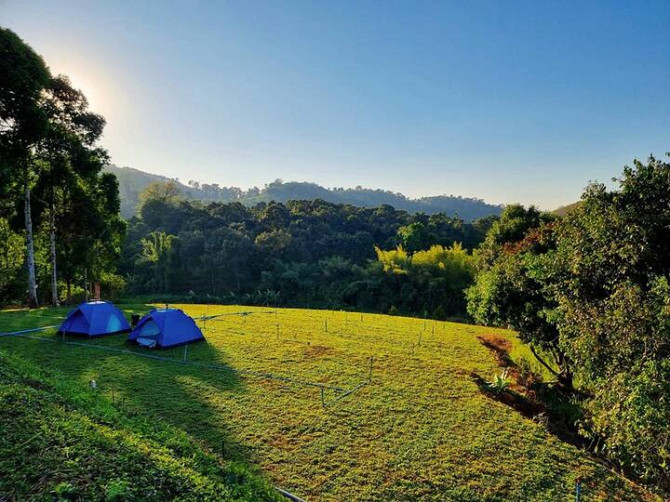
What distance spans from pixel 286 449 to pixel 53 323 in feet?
41.8

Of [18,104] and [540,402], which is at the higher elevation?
[18,104]

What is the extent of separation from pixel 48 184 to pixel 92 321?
10458mm

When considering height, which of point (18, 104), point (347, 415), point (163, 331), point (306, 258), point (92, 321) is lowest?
point (347, 415)

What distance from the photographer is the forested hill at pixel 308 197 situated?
128m

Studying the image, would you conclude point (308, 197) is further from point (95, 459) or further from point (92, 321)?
point (95, 459)

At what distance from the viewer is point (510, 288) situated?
10055 millimetres

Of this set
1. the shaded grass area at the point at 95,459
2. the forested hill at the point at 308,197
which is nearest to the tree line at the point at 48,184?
the shaded grass area at the point at 95,459

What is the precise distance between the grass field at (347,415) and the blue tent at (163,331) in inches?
16.8

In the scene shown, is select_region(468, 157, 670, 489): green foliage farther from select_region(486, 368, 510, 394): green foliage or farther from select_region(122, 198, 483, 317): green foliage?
select_region(122, 198, 483, 317): green foliage

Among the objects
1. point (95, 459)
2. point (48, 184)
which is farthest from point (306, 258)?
point (95, 459)

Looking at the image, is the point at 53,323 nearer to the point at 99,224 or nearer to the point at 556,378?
the point at 99,224

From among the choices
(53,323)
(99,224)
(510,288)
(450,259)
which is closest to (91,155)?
(99,224)

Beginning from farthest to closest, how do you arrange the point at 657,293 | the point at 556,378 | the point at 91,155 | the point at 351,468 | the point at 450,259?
1. the point at 450,259
2. the point at 91,155
3. the point at 556,378
4. the point at 351,468
5. the point at 657,293

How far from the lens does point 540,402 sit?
9.59 m
